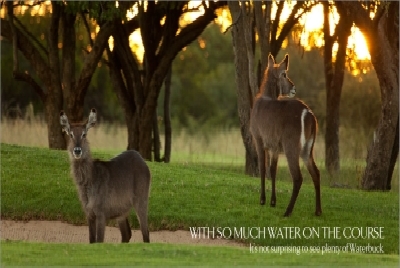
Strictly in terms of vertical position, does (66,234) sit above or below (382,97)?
below

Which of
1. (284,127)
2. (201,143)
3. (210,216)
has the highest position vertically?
(284,127)

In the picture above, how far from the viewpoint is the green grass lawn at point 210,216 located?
11008 millimetres

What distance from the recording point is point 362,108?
38.4 metres

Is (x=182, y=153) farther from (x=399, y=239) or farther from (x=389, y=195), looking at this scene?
(x=399, y=239)

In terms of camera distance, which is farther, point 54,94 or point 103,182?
point 54,94

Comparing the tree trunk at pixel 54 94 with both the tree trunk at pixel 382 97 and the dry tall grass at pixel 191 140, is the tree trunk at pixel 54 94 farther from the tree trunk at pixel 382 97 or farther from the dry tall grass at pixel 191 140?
the tree trunk at pixel 382 97

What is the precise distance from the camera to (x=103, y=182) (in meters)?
11.7

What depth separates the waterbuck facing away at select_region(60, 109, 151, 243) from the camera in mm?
11500

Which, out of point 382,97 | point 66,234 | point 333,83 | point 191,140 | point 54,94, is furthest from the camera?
point 191,140

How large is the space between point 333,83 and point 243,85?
5906mm

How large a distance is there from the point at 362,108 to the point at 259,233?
952 inches

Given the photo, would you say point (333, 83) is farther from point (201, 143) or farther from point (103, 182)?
point (103, 182)

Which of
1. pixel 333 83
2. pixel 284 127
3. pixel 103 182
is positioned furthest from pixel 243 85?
pixel 103 182

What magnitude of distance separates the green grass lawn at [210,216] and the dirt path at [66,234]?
345 mm
